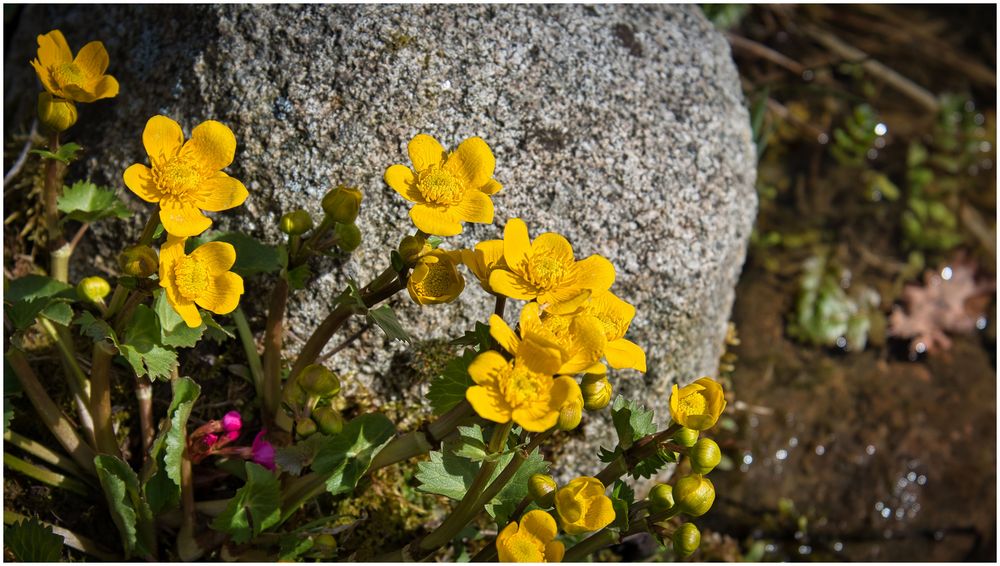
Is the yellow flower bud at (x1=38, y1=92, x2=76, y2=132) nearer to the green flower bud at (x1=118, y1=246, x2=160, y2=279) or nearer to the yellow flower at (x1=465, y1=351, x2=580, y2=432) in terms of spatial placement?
Answer: the green flower bud at (x1=118, y1=246, x2=160, y2=279)

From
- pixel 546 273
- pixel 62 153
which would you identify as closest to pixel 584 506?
pixel 546 273

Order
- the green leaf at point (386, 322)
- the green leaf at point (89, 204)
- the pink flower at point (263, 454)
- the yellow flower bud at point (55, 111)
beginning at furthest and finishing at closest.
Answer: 1. the green leaf at point (89, 204)
2. the pink flower at point (263, 454)
3. the yellow flower bud at point (55, 111)
4. the green leaf at point (386, 322)

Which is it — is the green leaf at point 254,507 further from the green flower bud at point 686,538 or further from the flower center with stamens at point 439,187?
the green flower bud at point 686,538

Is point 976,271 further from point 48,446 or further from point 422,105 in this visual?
point 48,446

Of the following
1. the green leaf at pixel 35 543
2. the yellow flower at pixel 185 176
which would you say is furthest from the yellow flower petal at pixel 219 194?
the green leaf at pixel 35 543

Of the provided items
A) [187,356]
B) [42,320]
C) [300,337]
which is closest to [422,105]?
[300,337]

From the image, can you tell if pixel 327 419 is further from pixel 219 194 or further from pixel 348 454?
pixel 219 194

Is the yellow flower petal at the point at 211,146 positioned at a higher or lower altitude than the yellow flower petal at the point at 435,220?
higher
